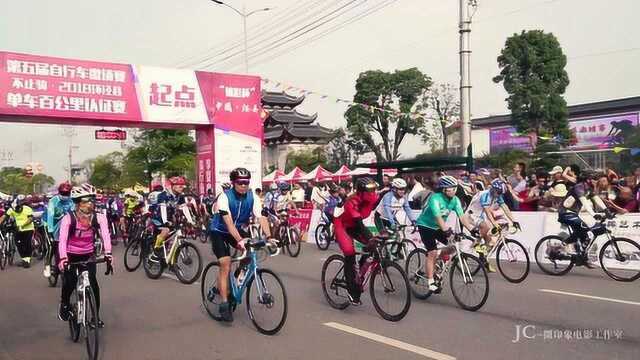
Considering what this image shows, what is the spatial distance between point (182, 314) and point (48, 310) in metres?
2.30

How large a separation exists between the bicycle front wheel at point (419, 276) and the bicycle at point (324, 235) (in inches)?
287

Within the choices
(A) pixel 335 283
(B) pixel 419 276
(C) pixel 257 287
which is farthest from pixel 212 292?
(B) pixel 419 276

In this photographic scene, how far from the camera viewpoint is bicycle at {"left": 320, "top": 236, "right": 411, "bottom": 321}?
682 cm

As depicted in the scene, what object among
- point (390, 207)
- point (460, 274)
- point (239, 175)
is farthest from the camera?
point (390, 207)

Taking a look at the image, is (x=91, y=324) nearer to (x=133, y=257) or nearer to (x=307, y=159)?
(x=133, y=257)

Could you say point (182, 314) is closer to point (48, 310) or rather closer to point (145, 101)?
point (48, 310)

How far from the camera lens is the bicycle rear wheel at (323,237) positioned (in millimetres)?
15612

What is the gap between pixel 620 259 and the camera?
9.43m

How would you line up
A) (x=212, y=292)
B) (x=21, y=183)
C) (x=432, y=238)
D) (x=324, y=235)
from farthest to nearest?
(x=21, y=183)
(x=324, y=235)
(x=432, y=238)
(x=212, y=292)

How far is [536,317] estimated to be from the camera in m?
6.93

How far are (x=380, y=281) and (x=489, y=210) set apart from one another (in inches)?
159

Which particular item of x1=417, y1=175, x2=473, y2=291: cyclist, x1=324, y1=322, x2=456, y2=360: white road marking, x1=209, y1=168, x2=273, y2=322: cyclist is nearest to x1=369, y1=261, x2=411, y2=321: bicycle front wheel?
x1=324, y1=322, x2=456, y2=360: white road marking

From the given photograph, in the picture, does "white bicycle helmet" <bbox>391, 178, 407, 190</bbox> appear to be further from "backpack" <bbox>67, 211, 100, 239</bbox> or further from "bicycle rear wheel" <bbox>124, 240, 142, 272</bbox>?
"backpack" <bbox>67, 211, 100, 239</bbox>

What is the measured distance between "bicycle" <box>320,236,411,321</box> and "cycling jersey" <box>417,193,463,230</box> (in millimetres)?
982
